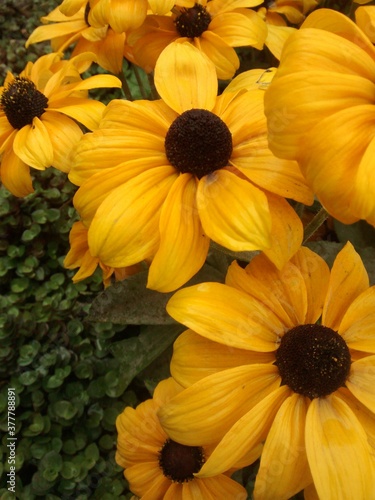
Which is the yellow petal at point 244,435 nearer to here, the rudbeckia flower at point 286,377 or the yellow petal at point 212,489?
the rudbeckia flower at point 286,377

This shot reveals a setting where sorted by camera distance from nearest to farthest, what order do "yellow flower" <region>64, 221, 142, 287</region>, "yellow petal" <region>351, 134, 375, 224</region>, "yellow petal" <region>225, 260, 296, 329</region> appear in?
"yellow petal" <region>351, 134, 375, 224</region>
"yellow petal" <region>225, 260, 296, 329</region>
"yellow flower" <region>64, 221, 142, 287</region>

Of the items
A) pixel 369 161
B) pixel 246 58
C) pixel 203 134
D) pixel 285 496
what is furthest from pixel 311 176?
pixel 246 58

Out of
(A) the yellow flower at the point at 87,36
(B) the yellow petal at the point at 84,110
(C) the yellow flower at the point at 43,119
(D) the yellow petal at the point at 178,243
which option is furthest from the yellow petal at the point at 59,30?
(D) the yellow petal at the point at 178,243

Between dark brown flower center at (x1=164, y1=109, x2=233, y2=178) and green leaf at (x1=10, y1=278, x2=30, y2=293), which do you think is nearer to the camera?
dark brown flower center at (x1=164, y1=109, x2=233, y2=178)

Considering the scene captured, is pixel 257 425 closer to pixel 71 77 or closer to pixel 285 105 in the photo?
pixel 285 105

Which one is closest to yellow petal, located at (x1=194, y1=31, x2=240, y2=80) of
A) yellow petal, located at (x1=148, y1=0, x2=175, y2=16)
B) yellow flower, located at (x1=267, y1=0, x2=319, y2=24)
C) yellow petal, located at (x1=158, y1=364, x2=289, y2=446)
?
yellow petal, located at (x1=148, y1=0, x2=175, y2=16)

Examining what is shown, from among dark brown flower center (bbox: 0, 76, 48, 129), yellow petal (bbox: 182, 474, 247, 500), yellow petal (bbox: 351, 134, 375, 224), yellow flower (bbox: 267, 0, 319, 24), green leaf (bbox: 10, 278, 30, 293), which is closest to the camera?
yellow petal (bbox: 351, 134, 375, 224)

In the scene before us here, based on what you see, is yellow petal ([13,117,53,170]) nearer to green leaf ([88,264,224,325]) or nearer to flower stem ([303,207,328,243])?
green leaf ([88,264,224,325])
